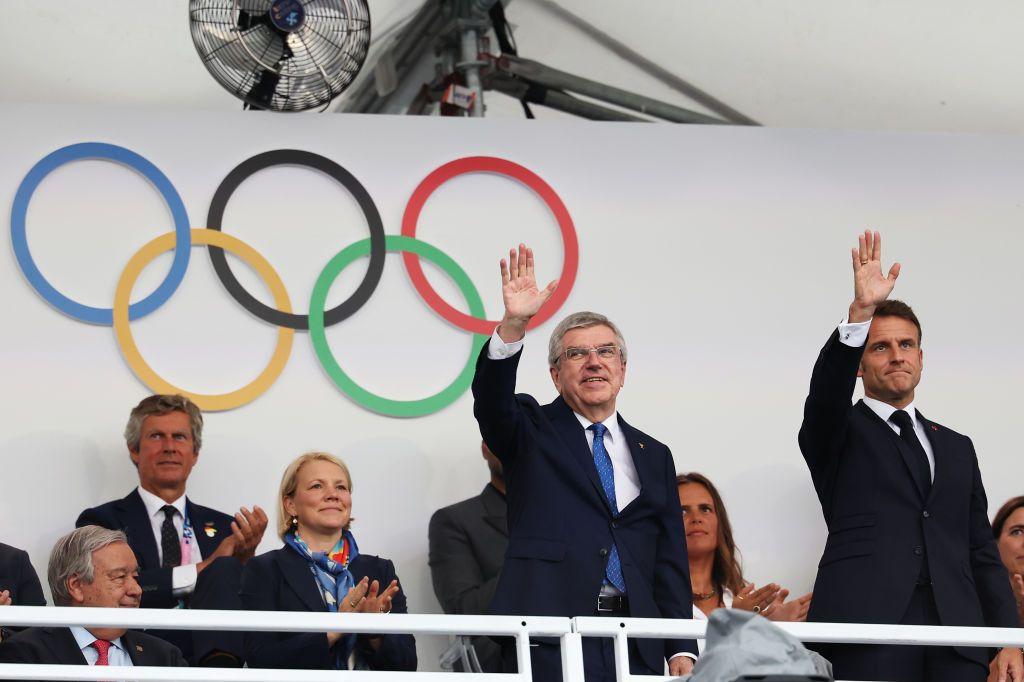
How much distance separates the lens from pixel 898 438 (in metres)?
4.43

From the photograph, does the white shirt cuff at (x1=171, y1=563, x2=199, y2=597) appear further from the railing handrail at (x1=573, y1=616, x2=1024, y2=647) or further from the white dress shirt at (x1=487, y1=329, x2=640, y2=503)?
the railing handrail at (x1=573, y1=616, x2=1024, y2=647)

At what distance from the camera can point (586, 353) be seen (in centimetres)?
→ 410

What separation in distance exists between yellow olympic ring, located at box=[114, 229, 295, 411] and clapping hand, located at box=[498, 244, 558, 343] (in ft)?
5.24

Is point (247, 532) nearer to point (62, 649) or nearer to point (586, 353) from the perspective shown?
point (62, 649)

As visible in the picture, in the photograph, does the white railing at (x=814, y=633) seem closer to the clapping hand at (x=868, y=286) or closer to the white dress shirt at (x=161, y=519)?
the clapping hand at (x=868, y=286)

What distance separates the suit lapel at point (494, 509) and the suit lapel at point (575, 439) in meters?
1.03

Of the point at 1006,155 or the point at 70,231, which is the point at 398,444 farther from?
the point at 1006,155

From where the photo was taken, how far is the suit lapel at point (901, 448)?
4348 millimetres

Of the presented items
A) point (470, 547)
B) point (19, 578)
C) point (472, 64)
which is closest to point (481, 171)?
point (472, 64)

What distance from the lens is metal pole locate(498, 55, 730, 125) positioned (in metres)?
5.99

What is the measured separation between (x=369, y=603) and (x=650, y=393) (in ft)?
6.38

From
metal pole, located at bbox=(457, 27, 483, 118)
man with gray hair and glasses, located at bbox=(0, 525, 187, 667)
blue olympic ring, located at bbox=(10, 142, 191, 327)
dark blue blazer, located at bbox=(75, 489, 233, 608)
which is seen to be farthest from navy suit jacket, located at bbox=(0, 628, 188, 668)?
metal pole, located at bbox=(457, 27, 483, 118)

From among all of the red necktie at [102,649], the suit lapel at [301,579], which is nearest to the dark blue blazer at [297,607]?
the suit lapel at [301,579]

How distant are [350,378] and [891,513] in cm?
204
